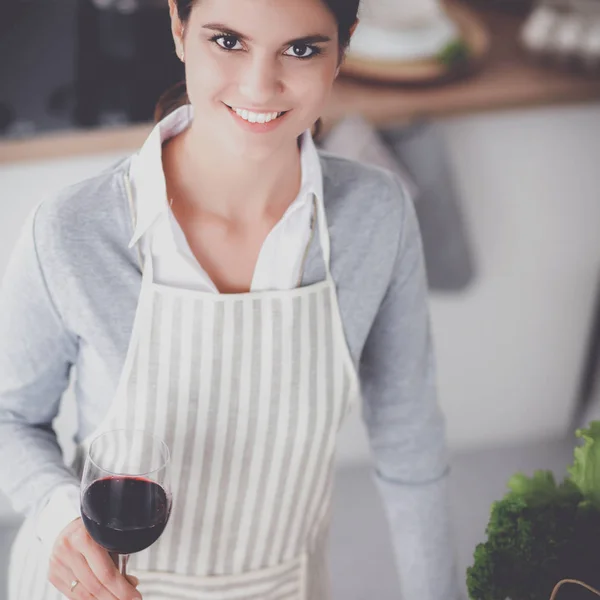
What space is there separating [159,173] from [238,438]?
1.11 ft

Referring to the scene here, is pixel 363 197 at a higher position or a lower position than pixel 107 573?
higher

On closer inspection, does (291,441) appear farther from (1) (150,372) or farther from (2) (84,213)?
(2) (84,213)

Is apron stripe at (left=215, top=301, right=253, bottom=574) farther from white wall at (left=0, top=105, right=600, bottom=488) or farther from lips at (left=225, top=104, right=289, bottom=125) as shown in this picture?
white wall at (left=0, top=105, right=600, bottom=488)

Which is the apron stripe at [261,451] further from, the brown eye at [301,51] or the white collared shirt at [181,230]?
the brown eye at [301,51]

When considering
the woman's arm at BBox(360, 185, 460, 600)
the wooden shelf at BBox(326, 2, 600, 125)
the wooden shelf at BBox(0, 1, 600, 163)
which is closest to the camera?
the woman's arm at BBox(360, 185, 460, 600)

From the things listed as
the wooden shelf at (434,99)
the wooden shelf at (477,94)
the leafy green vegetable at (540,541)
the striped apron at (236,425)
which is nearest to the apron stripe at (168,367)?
the striped apron at (236,425)

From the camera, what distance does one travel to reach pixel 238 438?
1.10 metres

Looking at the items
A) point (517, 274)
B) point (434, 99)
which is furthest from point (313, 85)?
point (517, 274)

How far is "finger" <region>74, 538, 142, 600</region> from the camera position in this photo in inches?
35.3

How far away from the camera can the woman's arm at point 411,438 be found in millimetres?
1147

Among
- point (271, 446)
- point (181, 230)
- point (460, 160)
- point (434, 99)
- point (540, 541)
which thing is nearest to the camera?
point (540, 541)

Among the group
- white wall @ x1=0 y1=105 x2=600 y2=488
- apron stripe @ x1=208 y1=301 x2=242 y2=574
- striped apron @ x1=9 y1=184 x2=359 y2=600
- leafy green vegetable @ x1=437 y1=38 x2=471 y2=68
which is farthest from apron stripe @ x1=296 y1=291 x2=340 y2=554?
leafy green vegetable @ x1=437 y1=38 x2=471 y2=68

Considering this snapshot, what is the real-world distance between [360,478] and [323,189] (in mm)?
1411

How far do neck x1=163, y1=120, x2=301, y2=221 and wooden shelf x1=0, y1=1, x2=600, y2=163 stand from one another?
772mm
